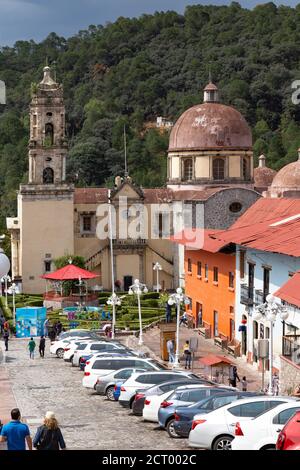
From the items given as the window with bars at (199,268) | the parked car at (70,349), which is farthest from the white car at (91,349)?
the window with bars at (199,268)

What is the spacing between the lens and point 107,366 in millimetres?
33094

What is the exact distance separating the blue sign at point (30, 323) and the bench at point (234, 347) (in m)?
12.0

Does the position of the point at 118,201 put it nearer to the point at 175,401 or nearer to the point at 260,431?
the point at 175,401

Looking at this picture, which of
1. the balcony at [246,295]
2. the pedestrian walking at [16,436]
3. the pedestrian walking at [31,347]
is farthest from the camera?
the pedestrian walking at [31,347]

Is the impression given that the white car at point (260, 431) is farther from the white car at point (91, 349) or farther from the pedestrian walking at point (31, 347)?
the pedestrian walking at point (31, 347)

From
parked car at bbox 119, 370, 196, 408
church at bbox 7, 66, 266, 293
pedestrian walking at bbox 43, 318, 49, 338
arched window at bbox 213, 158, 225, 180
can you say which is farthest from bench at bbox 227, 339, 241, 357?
arched window at bbox 213, 158, 225, 180

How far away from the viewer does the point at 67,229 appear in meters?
72.0

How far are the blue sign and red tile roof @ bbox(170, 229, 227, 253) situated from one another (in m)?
8.15

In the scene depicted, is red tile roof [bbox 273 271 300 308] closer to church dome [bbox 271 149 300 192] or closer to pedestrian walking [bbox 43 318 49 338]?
pedestrian walking [bbox 43 318 49 338]

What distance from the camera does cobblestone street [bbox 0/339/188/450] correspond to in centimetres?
2358

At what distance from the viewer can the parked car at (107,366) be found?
32.6 metres

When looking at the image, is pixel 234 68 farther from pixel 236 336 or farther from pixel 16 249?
pixel 236 336

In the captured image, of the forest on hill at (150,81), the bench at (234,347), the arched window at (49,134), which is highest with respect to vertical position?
the forest on hill at (150,81)

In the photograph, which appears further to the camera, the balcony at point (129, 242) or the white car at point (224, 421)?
the balcony at point (129, 242)
